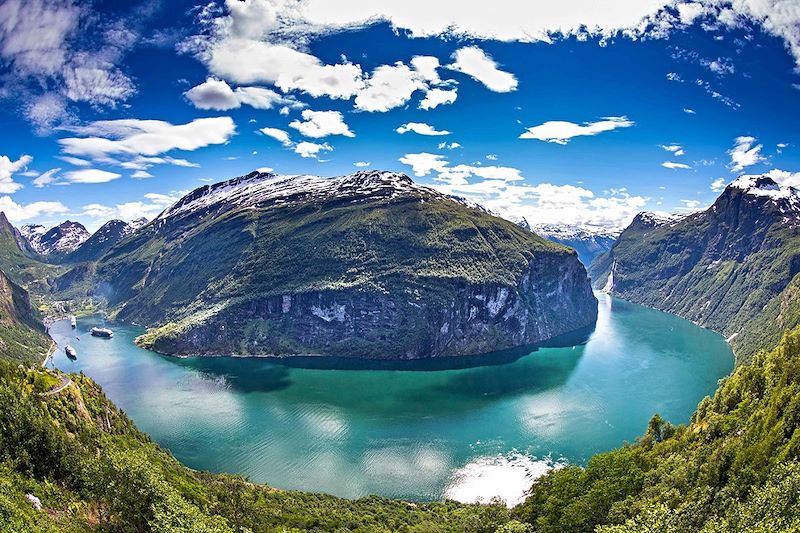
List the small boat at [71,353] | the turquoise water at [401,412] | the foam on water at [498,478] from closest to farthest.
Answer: the foam on water at [498,478] < the turquoise water at [401,412] < the small boat at [71,353]

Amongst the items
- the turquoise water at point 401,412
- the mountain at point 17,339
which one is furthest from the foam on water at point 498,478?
the mountain at point 17,339

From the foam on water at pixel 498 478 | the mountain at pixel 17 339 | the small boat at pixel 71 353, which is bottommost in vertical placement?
the foam on water at pixel 498 478

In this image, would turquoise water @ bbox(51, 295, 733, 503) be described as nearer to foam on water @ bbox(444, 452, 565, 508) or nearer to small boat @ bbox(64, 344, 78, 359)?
foam on water @ bbox(444, 452, 565, 508)

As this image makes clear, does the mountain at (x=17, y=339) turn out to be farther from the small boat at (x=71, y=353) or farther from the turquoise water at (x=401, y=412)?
the turquoise water at (x=401, y=412)

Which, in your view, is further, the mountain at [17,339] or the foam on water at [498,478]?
the mountain at [17,339]

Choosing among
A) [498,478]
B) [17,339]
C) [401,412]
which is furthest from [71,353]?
[498,478]

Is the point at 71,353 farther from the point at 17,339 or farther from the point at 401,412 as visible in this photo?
the point at 401,412

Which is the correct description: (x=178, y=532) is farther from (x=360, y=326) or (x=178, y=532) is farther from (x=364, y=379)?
(x=360, y=326)
